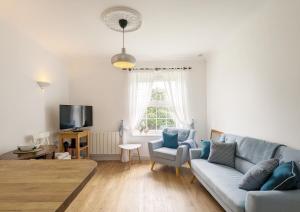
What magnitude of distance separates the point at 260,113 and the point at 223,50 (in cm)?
172

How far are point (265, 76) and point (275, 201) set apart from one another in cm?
160

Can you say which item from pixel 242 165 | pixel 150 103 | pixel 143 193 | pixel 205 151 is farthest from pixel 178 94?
pixel 143 193

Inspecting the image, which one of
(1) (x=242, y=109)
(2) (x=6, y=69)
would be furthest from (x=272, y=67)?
(2) (x=6, y=69)

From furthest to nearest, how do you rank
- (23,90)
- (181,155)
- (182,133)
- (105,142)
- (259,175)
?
(105,142) → (182,133) → (181,155) → (23,90) → (259,175)

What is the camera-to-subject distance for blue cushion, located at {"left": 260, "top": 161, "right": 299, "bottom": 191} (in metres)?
1.71

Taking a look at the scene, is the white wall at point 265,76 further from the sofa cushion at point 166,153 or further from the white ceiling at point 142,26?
the sofa cushion at point 166,153

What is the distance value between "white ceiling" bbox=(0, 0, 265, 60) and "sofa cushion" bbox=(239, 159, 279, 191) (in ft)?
6.28

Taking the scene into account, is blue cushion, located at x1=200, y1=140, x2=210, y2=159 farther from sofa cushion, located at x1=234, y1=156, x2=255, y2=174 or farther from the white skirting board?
the white skirting board

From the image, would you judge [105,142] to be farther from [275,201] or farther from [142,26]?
[275,201]

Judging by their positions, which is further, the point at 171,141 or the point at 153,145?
the point at 171,141

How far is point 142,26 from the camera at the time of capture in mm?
3010

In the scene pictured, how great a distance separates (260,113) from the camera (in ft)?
8.93

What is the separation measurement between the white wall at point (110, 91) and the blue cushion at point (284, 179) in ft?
10.3

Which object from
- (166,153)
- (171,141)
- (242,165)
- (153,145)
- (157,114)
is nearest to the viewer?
(242,165)
